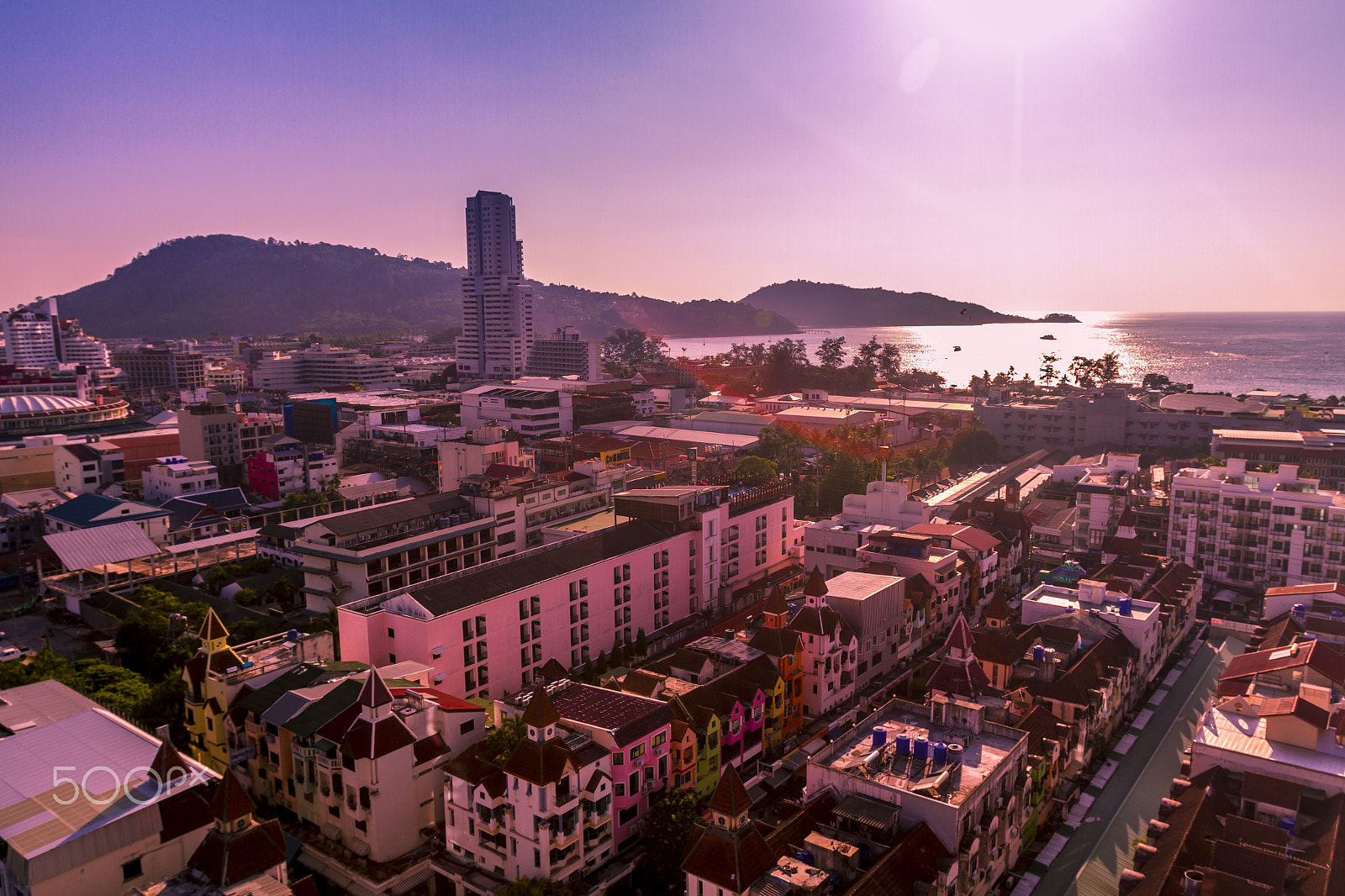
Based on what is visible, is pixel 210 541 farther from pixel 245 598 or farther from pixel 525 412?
pixel 525 412

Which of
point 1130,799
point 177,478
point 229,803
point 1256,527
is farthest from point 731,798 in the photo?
point 177,478

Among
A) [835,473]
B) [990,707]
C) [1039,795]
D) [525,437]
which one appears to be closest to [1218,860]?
[1039,795]

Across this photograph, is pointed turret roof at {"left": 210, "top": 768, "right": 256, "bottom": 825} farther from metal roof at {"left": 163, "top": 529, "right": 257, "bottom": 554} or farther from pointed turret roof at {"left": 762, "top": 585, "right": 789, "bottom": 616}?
metal roof at {"left": 163, "top": 529, "right": 257, "bottom": 554}

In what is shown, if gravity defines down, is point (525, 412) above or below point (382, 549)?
above

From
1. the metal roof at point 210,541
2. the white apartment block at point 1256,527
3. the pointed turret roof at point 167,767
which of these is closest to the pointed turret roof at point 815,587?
the pointed turret roof at point 167,767

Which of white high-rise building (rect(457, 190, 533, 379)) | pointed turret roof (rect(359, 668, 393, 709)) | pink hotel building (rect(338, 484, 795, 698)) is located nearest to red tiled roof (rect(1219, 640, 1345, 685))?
pink hotel building (rect(338, 484, 795, 698))

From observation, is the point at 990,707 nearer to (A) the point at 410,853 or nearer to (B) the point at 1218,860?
(B) the point at 1218,860
